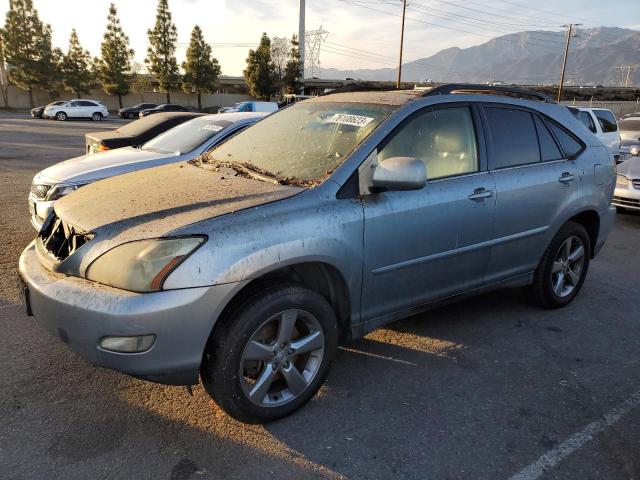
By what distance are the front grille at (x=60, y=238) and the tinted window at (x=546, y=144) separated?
3.40 m

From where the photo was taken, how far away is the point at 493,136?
3643mm

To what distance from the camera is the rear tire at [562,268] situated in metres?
4.14

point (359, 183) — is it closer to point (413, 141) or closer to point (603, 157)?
point (413, 141)

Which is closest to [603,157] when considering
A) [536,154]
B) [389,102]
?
[536,154]

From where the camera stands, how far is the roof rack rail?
3471 millimetres

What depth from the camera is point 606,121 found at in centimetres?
1313

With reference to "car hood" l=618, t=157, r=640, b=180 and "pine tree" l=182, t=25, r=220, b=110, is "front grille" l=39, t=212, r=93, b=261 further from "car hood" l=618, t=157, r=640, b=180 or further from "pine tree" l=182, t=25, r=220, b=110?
"pine tree" l=182, t=25, r=220, b=110

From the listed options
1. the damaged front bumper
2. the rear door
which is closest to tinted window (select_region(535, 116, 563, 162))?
the rear door

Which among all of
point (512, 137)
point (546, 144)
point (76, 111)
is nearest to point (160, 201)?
point (512, 137)

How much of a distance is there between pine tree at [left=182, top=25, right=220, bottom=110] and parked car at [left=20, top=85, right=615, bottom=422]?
5820 centimetres

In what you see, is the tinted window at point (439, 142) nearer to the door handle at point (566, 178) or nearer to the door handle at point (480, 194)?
the door handle at point (480, 194)

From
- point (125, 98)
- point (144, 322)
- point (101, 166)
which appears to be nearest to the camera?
point (144, 322)

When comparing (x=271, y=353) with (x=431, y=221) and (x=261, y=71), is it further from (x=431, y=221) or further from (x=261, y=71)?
(x=261, y=71)

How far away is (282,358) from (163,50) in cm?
6172
